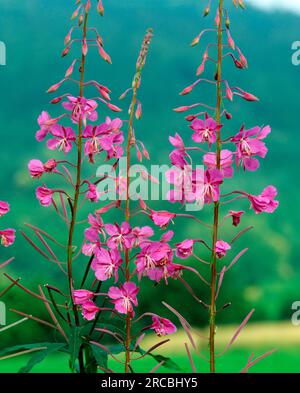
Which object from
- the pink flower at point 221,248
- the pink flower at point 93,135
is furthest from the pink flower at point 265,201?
the pink flower at point 93,135

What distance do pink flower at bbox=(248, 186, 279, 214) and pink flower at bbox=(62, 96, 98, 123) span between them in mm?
564

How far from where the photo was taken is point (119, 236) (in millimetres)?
2299

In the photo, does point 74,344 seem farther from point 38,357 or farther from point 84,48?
point 84,48

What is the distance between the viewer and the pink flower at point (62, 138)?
2406 millimetres

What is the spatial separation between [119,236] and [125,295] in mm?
180

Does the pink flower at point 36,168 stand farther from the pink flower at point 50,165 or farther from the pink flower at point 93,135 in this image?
the pink flower at point 93,135

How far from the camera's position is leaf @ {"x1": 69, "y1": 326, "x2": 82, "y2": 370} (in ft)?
7.30

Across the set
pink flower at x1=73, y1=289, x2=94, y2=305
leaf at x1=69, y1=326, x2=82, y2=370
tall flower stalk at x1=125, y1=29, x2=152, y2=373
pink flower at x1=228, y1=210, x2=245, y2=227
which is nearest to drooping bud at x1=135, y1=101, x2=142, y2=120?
tall flower stalk at x1=125, y1=29, x2=152, y2=373

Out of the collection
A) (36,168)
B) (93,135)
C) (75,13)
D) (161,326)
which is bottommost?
(161,326)

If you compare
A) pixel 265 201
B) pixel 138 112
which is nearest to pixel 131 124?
pixel 138 112

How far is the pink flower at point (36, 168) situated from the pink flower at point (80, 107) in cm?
18
